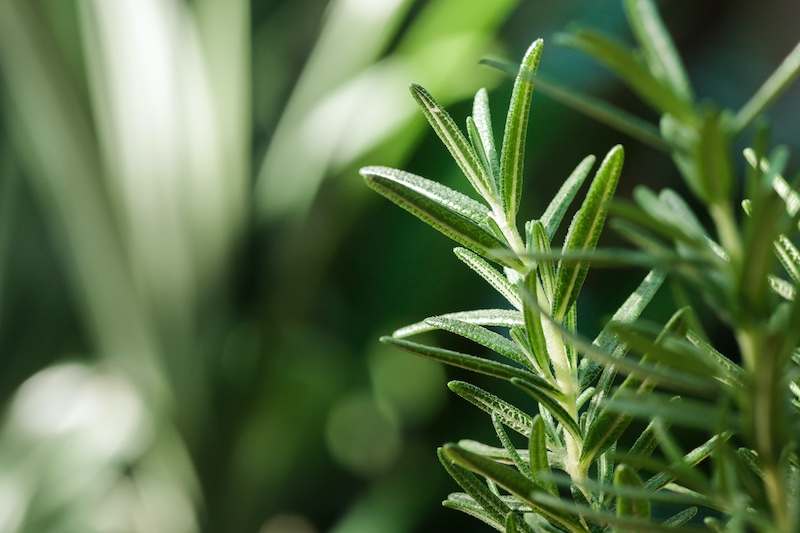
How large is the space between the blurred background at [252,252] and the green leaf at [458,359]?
23.3 inches

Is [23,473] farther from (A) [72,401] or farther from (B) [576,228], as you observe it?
(B) [576,228]

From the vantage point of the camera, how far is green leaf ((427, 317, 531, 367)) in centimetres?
8

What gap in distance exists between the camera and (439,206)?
82 millimetres

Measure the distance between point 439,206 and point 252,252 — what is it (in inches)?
29.4

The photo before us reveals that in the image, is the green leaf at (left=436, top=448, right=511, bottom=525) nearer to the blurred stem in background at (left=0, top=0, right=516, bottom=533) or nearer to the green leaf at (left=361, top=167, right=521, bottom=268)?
the green leaf at (left=361, top=167, right=521, bottom=268)

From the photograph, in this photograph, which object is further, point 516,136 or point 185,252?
point 185,252

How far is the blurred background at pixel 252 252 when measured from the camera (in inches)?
26.5

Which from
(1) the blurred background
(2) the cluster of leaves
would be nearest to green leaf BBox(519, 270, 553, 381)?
(2) the cluster of leaves

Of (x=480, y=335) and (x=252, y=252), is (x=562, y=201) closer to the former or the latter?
(x=480, y=335)

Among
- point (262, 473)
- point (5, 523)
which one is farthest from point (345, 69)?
point (5, 523)

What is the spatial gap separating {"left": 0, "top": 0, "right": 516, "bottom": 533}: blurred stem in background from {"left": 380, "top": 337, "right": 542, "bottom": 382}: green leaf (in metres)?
0.60

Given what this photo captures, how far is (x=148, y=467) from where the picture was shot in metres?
0.69

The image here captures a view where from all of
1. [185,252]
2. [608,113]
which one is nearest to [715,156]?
Result: [608,113]

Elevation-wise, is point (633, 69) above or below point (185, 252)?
above
